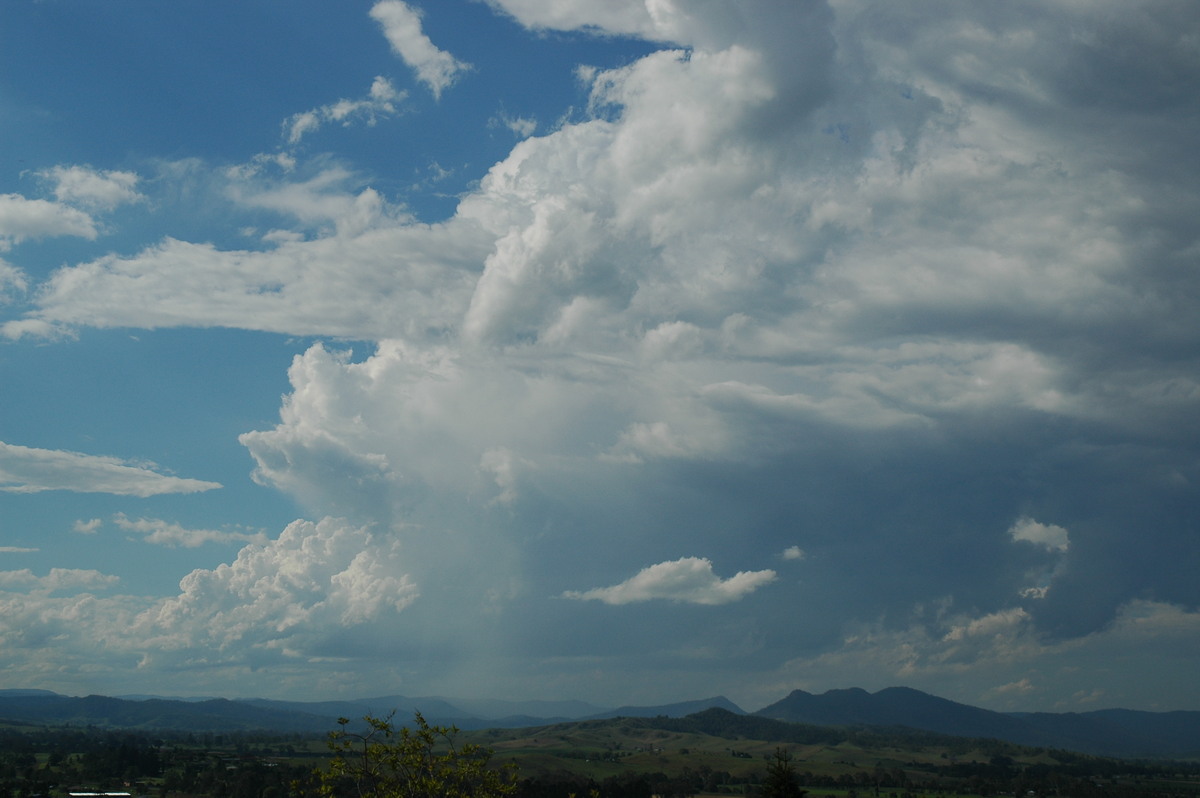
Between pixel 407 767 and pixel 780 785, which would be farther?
pixel 780 785

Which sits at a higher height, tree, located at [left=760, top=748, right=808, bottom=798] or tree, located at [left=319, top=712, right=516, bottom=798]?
tree, located at [left=319, top=712, right=516, bottom=798]

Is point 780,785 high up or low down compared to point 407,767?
down

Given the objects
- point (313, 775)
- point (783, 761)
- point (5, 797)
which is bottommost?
point (5, 797)

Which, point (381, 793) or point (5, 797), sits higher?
point (381, 793)

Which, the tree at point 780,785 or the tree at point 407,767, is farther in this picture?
the tree at point 780,785

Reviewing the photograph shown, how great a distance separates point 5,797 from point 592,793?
8164 inches

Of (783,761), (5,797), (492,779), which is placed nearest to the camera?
(492,779)

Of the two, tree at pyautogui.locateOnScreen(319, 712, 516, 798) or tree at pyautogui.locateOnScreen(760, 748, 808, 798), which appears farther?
tree at pyautogui.locateOnScreen(760, 748, 808, 798)

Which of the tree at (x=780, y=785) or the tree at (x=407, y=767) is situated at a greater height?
the tree at (x=407, y=767)

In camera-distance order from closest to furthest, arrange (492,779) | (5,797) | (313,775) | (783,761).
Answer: (313,775) < (492,779) < (783,761) < (5,797)

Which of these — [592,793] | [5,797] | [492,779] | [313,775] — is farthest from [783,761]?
[5,797]

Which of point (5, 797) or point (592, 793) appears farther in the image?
point (5, 797)

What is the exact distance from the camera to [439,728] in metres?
42.7

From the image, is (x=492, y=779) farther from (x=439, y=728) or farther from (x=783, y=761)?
(x=783, y=761)
